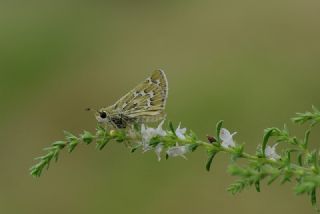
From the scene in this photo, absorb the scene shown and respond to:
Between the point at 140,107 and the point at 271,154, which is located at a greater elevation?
the point at 140,107

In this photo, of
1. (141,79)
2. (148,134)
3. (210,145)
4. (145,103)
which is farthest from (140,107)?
(141,79)

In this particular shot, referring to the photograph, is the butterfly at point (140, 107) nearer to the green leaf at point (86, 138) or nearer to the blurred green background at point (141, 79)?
the green leaf at point (86, 138)

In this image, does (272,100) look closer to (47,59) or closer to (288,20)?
(288,20)

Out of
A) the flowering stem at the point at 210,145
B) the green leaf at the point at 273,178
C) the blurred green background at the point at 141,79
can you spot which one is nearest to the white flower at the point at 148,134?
the flowering stem at the point at 210,145

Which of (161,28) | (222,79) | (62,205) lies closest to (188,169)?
(62,205)

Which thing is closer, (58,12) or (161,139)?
(161,139)

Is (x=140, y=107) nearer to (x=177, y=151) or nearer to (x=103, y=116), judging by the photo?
(x=103, y=116)
